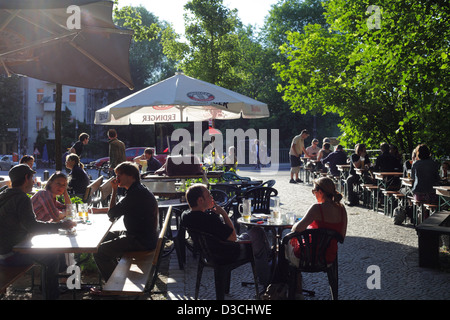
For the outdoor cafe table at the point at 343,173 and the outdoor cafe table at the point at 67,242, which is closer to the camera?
the outdoor cafe table at the point at 67,242

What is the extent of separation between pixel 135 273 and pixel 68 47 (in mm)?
3032

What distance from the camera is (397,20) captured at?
1194 cm

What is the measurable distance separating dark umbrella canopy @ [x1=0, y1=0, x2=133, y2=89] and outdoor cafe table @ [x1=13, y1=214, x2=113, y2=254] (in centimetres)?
188

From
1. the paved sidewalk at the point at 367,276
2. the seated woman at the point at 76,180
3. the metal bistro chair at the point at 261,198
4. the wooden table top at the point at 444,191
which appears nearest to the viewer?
the paved sidewalk at the point at 367,276

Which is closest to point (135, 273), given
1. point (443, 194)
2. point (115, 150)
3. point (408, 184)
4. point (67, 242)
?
point (67, 242)

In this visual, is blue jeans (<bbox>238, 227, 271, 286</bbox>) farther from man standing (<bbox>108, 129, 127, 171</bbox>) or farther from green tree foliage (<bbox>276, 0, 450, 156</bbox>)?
man standing (<bbox>108, 129, 127, 171</bbox>)

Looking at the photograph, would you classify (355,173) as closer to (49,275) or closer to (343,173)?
(343,173)

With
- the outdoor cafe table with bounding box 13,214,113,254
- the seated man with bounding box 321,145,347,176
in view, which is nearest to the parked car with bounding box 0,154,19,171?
the seated man with bounding box 321,145,347,176

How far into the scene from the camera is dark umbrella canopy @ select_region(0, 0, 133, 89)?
18.9ft

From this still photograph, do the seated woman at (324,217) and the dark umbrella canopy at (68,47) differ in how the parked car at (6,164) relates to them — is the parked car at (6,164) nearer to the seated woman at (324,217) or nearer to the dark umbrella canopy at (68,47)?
the dark umbrella canopy at (68,47)

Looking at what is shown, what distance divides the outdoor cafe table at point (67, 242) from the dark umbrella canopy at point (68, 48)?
1.89 meters

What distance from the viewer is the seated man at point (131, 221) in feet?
19.8

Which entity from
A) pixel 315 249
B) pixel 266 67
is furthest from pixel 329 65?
pixel 266 67

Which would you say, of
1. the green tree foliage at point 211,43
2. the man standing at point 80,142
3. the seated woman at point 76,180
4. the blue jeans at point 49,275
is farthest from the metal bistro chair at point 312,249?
the green tree foliage at point 211,43
